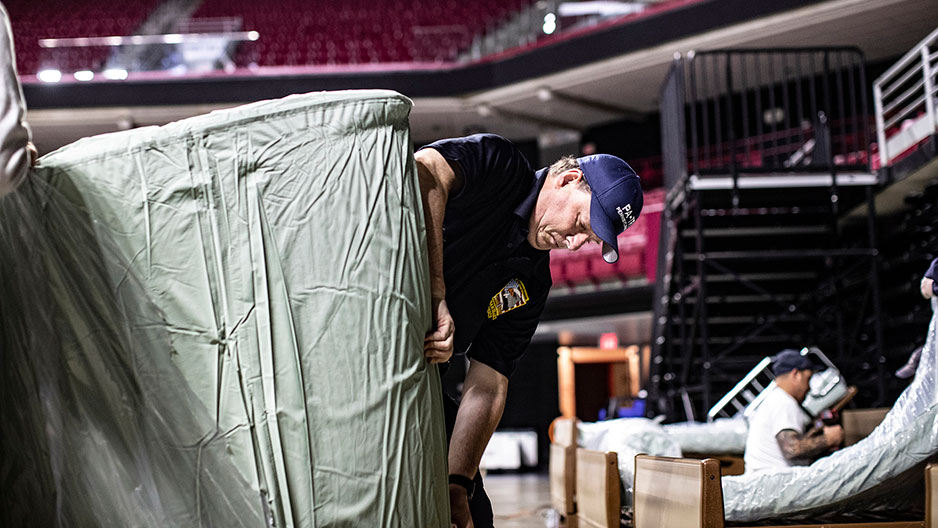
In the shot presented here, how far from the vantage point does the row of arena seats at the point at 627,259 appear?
37.2 feet

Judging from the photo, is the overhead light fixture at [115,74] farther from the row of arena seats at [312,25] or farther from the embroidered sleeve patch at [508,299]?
the embroidered sleeve patch at [508,299]

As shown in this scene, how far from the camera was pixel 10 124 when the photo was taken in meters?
1.07

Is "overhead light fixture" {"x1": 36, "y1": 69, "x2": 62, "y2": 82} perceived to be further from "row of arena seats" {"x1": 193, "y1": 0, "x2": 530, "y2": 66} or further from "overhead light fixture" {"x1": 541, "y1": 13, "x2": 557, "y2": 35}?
"overhead light fixture" {"x1": 541, "y1": 13, "x2": 557, "y2": 35}

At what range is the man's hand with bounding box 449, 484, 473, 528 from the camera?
5.17 feet

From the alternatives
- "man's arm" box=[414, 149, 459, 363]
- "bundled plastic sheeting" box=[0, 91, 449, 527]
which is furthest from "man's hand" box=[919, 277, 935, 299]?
"bundled plastic sheeting" box=[0, 91, 449, 527]

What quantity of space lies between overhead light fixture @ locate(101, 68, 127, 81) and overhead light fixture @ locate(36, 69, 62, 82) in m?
0.59

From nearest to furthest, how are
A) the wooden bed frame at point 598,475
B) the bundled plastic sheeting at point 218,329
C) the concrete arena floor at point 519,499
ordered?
the bundled plastic sheeting at point 218,329 < the wooden bed frame at point 598,475 < the concrete arena floor at point 519,499

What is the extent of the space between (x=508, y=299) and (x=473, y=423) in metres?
0.25

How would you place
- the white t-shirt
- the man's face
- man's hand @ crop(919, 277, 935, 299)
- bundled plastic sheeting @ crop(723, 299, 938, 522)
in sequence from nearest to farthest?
1. the man's face
2. bundled plastic sheeting @ crop(723, 299, 938, 522)
3. man's hand @ crop(919, 277, 935, 299)
4. the white t-shirt

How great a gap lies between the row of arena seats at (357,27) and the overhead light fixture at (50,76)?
246 centimetres

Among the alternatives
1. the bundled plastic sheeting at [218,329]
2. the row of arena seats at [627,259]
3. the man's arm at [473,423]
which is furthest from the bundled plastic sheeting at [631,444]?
the row of arena seats at [627,259]

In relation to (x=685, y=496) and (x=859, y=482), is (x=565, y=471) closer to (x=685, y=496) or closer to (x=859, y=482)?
(x=859, y=482)

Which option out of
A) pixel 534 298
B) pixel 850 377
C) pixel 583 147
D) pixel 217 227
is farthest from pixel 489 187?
pixel 583 147

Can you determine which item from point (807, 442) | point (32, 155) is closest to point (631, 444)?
point (807, 442)
